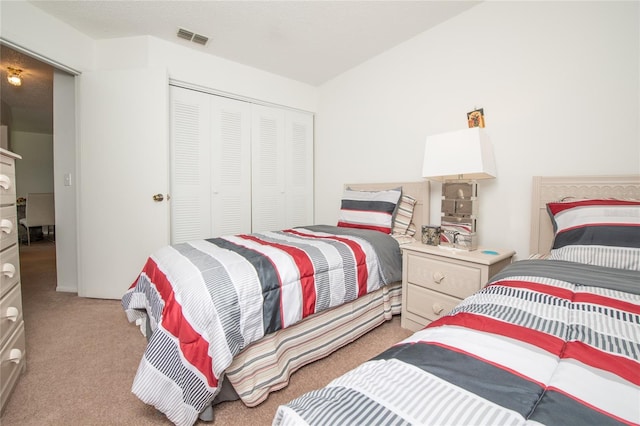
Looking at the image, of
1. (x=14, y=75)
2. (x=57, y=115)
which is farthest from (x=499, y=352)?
(x=14, y=75)

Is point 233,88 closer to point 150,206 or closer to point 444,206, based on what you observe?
point 150,206

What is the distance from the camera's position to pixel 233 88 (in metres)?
3.07

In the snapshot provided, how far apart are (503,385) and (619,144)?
184 centimetres

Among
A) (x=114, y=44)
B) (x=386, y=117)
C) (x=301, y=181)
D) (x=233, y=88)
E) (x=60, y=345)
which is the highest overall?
(x=114, y=44)

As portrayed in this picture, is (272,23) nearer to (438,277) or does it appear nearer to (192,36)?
(192,36)

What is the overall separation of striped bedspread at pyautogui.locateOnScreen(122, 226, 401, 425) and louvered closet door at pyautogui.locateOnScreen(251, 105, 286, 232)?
1378mm

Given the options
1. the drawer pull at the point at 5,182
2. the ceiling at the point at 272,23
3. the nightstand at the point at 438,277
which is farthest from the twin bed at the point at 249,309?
the ceiling at the point at 272,23

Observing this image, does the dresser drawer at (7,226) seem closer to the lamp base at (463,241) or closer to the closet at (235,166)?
the closet at (235,166)

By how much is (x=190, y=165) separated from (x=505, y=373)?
296 cm

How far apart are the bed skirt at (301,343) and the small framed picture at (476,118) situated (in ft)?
4.43

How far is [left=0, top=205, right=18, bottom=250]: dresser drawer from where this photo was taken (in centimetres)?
124

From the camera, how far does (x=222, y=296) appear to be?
1213 millimetres

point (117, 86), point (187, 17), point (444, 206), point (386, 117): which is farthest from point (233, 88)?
point (444, 206)

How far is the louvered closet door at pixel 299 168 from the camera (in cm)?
354
